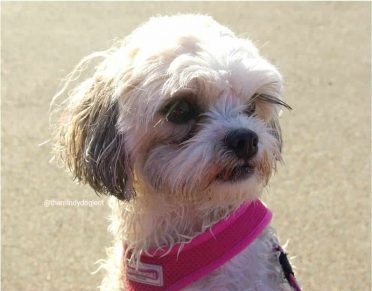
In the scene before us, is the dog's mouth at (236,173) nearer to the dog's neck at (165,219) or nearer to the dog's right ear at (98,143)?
the dog's neck at (165,219)

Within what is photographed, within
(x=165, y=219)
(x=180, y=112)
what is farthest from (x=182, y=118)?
(x=165, y=219)

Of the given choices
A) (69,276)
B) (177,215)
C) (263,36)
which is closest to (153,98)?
(177,215)

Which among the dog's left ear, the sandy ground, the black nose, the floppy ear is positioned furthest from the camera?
the sandy ground

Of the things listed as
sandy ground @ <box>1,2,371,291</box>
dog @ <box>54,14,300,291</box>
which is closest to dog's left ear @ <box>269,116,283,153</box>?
dog @ <box>54,14,300,291</box>

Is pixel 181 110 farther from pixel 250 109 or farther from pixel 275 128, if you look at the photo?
pixel 275 128

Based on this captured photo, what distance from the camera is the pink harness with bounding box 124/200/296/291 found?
1982mm

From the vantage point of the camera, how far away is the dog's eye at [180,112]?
1882 millimetres

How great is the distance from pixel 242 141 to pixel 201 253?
1.22ft

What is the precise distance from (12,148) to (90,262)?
4.25 feet

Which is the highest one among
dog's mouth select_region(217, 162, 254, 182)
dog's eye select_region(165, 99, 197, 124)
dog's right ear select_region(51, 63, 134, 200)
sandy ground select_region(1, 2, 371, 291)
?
dog's eye select_region(165, 99, 197, 124)

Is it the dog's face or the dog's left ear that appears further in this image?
the dog's left ear

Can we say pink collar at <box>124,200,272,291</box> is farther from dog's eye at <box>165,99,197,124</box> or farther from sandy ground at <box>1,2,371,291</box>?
sandy ground at <box>1,2,371,291</box>

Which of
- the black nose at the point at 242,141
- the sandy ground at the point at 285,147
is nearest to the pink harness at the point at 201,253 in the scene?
the black nose at the point at 242,141

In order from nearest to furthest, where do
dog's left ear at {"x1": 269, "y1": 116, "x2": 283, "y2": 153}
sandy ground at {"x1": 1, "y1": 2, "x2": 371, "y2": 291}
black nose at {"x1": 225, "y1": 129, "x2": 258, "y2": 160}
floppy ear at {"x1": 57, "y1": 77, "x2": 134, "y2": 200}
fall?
black nose at {"x1": 225, "y1": 129, "x2": 258, "y2": 160}
floppy ear at {"x1": 57, "y1": 77, "x2": 134, "y2": 200}
dog's left ear at {"x1": 269, "y1": 116, "x2": 283, "y2": 153}
sandy ground at {"x1": 1, "y1": 2, "x2": 371, "y2": 291}
